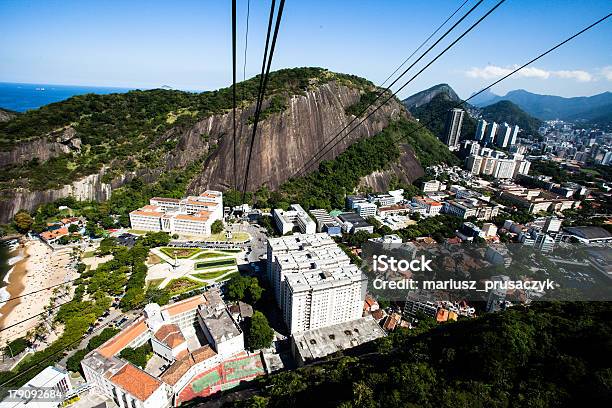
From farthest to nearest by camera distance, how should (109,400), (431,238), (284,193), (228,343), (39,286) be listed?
(284,193), (431,238), (39,286), (228,343), (109,400)

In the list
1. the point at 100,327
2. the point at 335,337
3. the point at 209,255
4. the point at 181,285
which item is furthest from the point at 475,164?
the point at 100,327

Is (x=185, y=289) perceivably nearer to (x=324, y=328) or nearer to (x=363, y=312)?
(x=324, y=328)

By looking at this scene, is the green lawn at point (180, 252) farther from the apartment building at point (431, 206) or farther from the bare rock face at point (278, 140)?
the apartment building at point (431, 206)

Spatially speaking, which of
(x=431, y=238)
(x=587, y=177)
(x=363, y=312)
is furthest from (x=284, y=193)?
(x=587, y=177)

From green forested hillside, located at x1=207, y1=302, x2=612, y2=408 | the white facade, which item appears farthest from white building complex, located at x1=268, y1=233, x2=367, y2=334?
the white facade

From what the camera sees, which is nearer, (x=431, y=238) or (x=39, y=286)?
(x=39, y=286)

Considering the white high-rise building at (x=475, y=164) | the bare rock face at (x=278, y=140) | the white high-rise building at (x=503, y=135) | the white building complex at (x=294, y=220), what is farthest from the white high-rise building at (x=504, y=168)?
the white building complex at (x=294, y=220)
